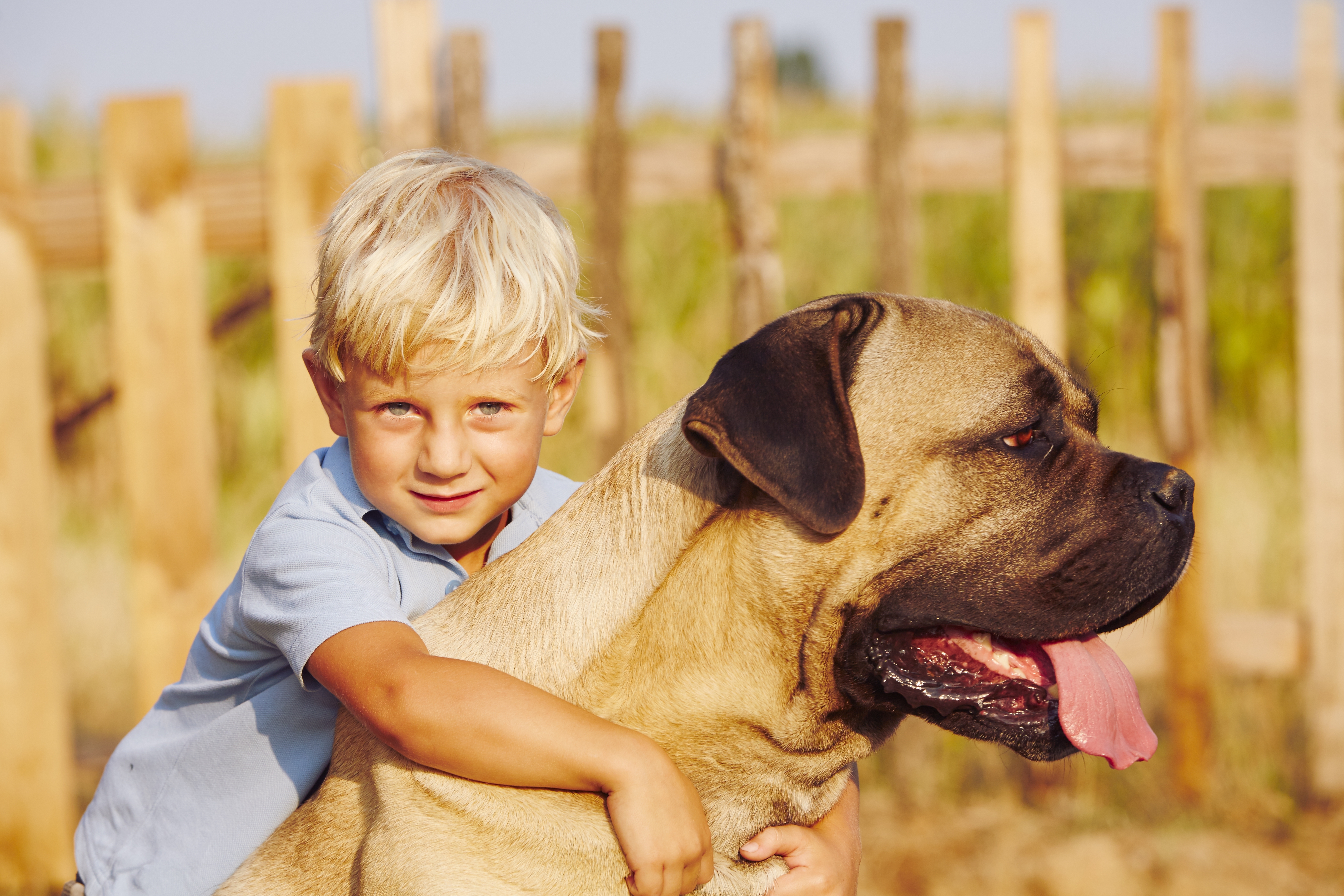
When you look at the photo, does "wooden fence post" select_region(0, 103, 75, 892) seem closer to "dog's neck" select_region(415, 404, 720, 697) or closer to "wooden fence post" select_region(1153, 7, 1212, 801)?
"dog's neck" select_region(415, 404, 720, 697)

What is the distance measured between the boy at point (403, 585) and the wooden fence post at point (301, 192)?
7.47 ft

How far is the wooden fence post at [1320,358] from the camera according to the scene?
5.48 meters

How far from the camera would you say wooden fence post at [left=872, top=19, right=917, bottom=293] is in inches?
209

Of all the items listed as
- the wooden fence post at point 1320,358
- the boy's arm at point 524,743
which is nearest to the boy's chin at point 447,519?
the boy's arm at point 524,743

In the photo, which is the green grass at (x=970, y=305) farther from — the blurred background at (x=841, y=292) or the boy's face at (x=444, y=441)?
the boy's face at (x=444, y=441)

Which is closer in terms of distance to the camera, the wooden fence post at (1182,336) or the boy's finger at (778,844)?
the boy's finger at (778,844)

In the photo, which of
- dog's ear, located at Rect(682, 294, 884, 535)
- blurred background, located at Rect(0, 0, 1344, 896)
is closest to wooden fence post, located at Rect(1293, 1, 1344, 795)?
blurred background, located at Rect(0, 0, 1344, 896)

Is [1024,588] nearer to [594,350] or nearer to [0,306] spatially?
[594,350]

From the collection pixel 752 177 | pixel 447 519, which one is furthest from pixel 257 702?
pixel 752 177

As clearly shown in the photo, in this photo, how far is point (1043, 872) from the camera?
5.20 metres

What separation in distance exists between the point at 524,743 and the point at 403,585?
2.16 ft

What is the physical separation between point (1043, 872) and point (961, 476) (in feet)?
11.9

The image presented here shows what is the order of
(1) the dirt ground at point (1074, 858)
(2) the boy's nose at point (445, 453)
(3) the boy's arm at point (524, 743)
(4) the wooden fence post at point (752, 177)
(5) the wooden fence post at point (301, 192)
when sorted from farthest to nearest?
(4) the wooden fence post at point (752, 177)
(1) the dirt ground at point (1074, 858)
(5) the wooden fence post at point (301, 192)
(2) the boy's nose at point (445, 453)
(3) the boy's arm at point (524, 743)

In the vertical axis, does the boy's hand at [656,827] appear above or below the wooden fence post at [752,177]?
below
